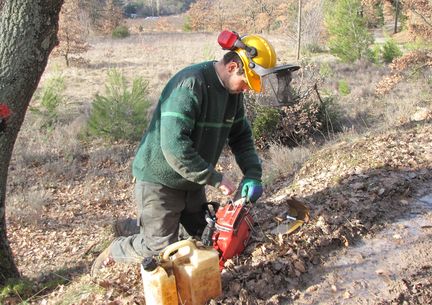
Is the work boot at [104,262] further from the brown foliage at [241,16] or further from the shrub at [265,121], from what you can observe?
the brown foliage at [241,16]

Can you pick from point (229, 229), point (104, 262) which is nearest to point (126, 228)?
point (104, 262)

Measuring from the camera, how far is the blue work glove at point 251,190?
337cm

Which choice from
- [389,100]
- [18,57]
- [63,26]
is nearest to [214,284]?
[18,57]

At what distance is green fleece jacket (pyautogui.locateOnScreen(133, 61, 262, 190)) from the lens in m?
3.01

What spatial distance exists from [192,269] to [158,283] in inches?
8.4

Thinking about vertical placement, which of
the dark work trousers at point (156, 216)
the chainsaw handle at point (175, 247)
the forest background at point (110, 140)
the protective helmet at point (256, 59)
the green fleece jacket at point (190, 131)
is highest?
the protective helmet at point (256, 59)

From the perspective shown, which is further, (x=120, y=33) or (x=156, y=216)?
(x=120, y=33)

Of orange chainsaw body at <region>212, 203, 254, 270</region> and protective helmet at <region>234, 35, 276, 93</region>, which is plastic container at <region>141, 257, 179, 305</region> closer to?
orange chainsaw body at <region>212, 203, 254, 270</region>

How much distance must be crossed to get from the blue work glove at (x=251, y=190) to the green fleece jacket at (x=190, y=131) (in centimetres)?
13

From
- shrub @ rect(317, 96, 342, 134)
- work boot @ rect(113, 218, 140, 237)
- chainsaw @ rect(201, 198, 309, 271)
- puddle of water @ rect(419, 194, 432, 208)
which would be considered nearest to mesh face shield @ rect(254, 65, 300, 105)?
chainsaw @ rect(201, 198, 309, 271)

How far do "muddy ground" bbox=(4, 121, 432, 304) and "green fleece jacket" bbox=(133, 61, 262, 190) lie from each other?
683 millimetres

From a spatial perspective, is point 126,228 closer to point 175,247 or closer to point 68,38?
point 175,247

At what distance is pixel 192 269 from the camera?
2.67m

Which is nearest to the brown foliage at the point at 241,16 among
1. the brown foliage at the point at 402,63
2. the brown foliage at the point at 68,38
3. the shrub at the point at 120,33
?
the shrub at the point at 120,33
